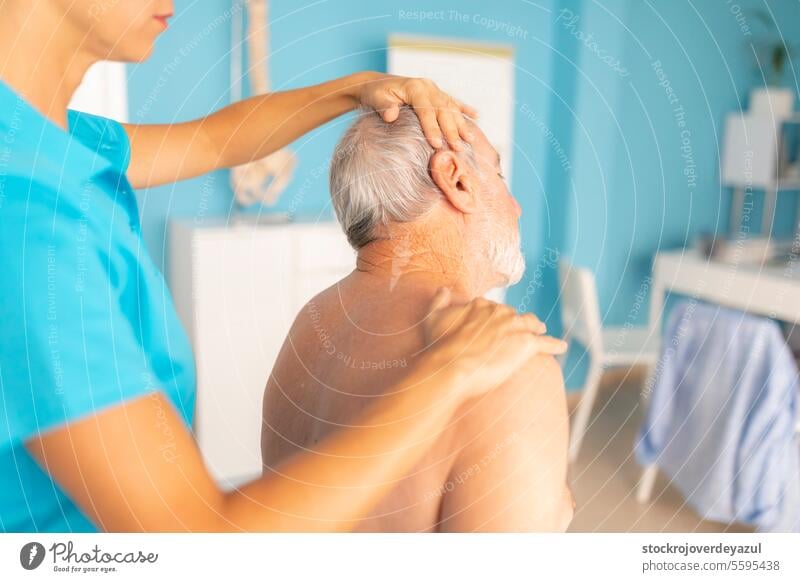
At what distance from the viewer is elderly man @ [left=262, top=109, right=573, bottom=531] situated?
2.11 ft

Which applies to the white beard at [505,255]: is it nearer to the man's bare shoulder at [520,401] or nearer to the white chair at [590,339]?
the man's bare shoulder at [520,401]

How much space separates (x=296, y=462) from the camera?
1.93 feet

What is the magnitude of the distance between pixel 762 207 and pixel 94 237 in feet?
11.3

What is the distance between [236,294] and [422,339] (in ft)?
4.22

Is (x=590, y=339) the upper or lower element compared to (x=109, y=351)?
lower

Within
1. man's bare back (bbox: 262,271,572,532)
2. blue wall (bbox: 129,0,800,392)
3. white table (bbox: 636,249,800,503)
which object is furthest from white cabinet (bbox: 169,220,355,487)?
white table (bbox: 636,249,800,503)

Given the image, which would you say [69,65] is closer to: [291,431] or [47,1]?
[47,1]

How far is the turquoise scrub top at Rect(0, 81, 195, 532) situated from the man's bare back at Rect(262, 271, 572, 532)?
0.12 meters

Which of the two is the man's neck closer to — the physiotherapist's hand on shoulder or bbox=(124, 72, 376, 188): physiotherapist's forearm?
the physiotherapist's hand on shoulder

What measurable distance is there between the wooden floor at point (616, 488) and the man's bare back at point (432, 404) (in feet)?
4.31

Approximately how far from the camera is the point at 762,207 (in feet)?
11.3

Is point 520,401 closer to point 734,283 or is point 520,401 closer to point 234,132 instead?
A: point 234,132

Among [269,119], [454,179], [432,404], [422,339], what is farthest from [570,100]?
[432,404]

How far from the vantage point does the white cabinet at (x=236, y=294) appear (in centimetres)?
178
